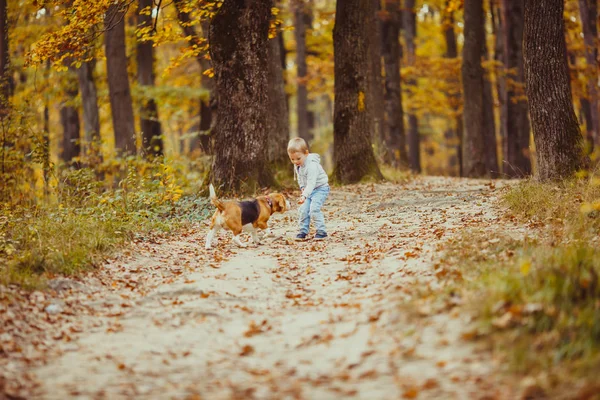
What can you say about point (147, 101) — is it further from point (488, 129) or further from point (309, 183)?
point (309, 183)

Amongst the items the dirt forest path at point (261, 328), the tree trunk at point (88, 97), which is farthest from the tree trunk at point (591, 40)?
the tree trunk at point (88, 97)

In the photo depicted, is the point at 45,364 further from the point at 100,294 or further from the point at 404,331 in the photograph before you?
the point at 404,331

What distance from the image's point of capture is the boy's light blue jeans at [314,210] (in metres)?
9.12

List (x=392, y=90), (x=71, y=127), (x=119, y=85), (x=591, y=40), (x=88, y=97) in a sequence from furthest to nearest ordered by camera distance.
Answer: (x=71, y=127) < (x=392, y=90) < (x=591, y=40) < (x=88, y=97) < (x=119, y=85)

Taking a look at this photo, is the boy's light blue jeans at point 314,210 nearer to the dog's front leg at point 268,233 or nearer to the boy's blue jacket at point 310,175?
the boy's blue jacket at point 310,175

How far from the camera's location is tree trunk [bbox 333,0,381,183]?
1452cm

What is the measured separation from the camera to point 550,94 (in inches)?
397

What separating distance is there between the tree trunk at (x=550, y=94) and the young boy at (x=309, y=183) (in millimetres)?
3838

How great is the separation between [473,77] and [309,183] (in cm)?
1253

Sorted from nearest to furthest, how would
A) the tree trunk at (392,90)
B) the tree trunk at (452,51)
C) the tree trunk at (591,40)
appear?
the tree trunk at (591,40) → the tree trunk at (392,90) → the tree trunk at (452,51)

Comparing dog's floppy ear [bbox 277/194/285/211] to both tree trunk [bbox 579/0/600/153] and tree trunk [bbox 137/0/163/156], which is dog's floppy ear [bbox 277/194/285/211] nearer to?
tree trunk [bbox 137/0/163/156]

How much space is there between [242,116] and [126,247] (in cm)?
496

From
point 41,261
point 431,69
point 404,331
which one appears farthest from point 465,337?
point 431,69

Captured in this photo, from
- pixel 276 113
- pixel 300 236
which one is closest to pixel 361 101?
pixel 276 113
